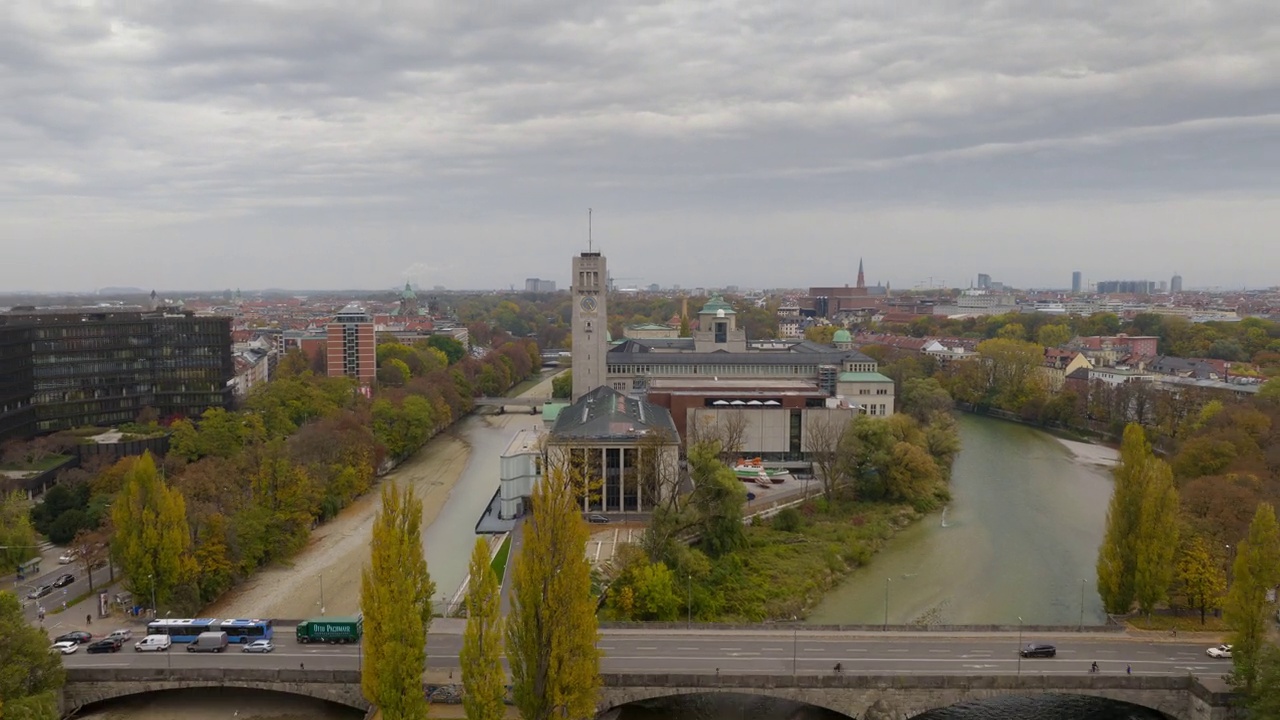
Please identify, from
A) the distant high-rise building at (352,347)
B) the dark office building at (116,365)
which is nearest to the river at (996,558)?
the dark office building at (116,365)

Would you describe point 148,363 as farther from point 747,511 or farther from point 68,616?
point 747,511

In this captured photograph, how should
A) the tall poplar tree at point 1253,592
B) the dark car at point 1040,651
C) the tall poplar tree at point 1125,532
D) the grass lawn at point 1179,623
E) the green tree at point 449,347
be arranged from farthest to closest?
the green tree at point 449,347 → the tall poplar tree at point 1125,532 → the grass lawn at point 1179,623 → the dark car at point 1040,651 → the tall poplar tree at point 1253,592

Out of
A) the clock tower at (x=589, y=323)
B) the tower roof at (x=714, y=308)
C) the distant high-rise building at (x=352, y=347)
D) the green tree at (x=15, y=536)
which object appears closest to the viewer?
the green tree at (x=15, y=536)

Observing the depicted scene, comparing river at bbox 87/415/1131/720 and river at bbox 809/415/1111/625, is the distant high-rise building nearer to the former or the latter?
river at bbox 87/415/1131/720

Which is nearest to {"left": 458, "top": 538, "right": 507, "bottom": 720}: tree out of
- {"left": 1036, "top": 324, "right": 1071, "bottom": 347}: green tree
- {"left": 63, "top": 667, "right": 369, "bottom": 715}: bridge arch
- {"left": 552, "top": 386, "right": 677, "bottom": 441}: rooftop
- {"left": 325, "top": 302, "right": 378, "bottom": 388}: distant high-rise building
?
{"left": 63, "top": 667, "right": 369, "bottom": 715}: bridge arch

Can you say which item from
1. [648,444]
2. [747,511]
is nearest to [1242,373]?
[747,511]

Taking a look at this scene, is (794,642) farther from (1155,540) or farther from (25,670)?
(25,670)

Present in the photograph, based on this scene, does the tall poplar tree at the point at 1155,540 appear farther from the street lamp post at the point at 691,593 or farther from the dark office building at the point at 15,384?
the dark office building at the point at 15,384
